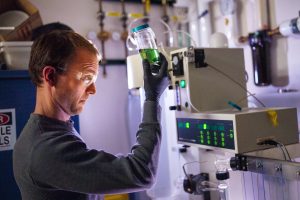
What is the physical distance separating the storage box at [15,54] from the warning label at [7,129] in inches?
10.5

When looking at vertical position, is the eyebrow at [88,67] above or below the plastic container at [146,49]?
below

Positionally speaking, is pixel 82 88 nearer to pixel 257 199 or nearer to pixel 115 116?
pixel 257 199

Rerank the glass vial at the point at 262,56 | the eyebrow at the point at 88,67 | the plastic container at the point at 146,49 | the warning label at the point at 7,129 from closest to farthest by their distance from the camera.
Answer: the eyebrow at the point at 88,67, the plastic container at the point at 146,49, the warning label at the point at 7,129, the glass vial at the point at 262,56

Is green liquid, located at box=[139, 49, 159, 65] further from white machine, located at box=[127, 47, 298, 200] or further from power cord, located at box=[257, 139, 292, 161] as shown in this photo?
power cord, located at box=[257, 139, 292, 161]

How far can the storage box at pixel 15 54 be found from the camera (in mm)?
1773

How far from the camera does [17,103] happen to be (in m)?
1.74

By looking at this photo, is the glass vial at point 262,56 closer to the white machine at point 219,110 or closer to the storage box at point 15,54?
the white machine at point 219,110

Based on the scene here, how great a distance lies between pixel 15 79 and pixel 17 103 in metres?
0.14

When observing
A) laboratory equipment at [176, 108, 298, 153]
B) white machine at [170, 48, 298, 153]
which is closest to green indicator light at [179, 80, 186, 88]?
white machine at [170, 48, 298, 153]

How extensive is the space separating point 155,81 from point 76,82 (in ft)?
0.89

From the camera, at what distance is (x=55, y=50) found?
0.92 m

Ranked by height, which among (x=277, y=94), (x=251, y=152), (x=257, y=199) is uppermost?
(x=277, y=94)

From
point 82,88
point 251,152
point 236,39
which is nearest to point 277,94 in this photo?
point 236,39

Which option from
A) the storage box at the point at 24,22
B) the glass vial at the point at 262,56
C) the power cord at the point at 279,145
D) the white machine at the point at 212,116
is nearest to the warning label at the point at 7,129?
the storage box at the point at 24,22
